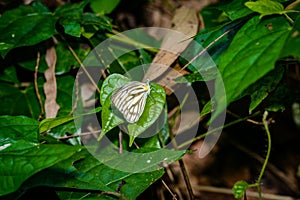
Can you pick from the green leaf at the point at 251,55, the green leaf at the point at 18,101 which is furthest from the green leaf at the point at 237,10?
the green leaf at the point at 18,101

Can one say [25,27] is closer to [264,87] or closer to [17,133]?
[17,133]

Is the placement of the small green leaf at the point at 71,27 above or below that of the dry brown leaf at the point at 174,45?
above

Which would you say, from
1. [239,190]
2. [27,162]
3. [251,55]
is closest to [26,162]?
[27,162]

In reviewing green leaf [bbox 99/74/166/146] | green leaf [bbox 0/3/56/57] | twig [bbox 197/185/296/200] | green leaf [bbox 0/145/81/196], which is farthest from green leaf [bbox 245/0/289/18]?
twig [bbox 197/185/296/200]

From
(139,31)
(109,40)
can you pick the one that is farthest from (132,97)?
(139,31)

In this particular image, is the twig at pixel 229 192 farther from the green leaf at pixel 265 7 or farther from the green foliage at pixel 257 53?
the green leaf at pixel 265 7

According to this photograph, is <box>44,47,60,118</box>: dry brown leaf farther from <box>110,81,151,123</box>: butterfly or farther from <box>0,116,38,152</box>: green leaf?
<box>110,81,151,123</box>: butterfly

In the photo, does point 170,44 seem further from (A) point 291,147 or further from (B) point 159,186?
(A) point 291,147
